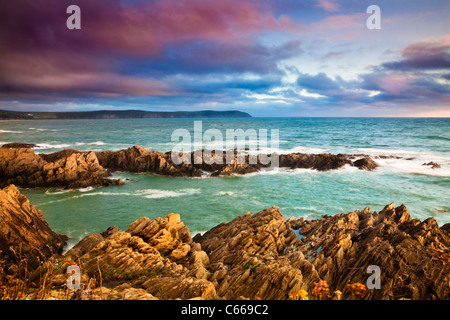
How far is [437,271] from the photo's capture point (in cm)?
704

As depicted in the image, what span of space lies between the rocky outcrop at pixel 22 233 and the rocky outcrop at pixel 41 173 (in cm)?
1349

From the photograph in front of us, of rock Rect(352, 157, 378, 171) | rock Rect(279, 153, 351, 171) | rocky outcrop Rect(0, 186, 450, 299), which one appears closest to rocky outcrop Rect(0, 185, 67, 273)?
rocky outcrop Rect(0, 186, 450, 299)

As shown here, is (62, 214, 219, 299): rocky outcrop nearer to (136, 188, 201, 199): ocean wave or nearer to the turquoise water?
the turquoise water

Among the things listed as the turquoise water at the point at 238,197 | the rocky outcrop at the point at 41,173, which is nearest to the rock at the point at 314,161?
the turquoise water at the point at 238,197

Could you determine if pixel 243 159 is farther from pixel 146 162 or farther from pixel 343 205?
pixel 343 205

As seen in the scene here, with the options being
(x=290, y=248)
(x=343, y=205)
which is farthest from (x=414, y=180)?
(x=290, y=248)

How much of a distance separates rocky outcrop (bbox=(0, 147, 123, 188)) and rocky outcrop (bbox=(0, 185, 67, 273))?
13.5 metres

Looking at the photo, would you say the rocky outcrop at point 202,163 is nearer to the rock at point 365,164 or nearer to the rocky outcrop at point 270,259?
the rock at point 365,164

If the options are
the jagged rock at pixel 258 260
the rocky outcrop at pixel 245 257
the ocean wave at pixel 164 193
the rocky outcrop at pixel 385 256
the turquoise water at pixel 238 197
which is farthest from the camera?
the ocean wave at pixel 164 193

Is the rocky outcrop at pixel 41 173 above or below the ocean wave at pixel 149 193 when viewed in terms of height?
above

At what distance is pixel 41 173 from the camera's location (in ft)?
86.0

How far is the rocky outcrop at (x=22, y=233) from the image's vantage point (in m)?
10.4
